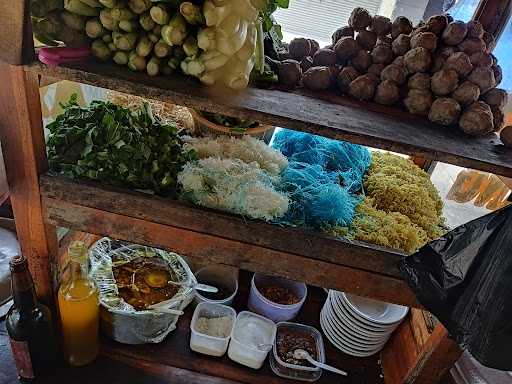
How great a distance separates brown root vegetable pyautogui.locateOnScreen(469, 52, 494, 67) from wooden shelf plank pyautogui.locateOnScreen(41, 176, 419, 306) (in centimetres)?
72

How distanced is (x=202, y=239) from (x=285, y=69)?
0.70 m

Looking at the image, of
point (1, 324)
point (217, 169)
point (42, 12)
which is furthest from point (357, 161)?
point (1, 324)

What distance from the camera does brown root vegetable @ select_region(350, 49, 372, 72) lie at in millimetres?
1520

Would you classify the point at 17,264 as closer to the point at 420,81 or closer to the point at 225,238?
the point at 225,238

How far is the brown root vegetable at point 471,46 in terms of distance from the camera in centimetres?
144

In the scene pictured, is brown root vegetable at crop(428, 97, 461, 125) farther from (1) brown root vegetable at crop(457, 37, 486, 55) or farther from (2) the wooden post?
(2) the wooden post

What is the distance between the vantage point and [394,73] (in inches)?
57.3

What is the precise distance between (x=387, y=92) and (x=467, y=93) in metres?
0.25

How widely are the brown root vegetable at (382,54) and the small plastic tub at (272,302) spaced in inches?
51.7

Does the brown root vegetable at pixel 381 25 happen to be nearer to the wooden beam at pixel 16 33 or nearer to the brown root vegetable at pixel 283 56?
the brown root vegetable at pixel 283 56

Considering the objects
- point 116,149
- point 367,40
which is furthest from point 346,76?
point 116,149

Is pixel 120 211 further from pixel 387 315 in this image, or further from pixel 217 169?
pixel 387 315

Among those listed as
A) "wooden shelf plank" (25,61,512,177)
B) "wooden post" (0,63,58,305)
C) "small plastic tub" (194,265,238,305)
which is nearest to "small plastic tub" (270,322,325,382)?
"small plastic tub" (194,265,238,305)

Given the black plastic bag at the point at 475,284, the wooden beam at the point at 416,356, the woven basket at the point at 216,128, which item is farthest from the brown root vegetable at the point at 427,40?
the wooden beam at the point at 416,356
